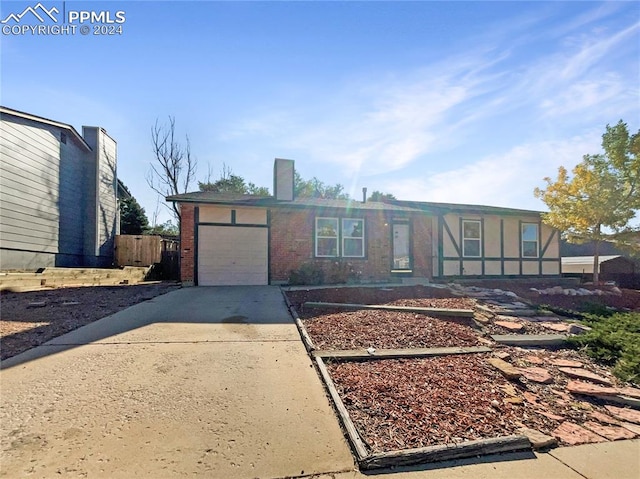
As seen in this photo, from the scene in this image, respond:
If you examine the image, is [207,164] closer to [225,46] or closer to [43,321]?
[225,46]

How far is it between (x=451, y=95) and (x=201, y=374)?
8122 millimetres

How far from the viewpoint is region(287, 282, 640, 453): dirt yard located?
8.74ft

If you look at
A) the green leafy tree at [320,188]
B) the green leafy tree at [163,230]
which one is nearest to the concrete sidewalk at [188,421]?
the green leafy tree at [163,230]

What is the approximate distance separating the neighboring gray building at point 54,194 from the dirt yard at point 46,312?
3324 millimetres

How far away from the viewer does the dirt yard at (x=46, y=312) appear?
15.1ft

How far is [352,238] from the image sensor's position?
1252 cm

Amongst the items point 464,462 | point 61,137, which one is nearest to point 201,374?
point 464,462

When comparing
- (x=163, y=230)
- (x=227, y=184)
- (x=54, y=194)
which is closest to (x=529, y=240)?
(x=54, y=194)

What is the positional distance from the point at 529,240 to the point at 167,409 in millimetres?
15845

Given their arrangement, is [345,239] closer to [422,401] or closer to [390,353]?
[390,353]

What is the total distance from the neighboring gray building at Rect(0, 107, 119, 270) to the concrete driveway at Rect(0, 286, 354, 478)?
8.79 metres

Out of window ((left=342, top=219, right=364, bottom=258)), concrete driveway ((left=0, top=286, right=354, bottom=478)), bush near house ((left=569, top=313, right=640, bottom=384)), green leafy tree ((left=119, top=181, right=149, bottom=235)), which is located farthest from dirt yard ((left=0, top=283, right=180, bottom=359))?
green leafy tree ((left=119, top=181, right=149, bottom=235))

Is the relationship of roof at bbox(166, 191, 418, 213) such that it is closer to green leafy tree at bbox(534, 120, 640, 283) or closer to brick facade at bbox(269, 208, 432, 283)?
brick facade at bbox(269, 208, 432, 283)

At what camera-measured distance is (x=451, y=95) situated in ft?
26.0
